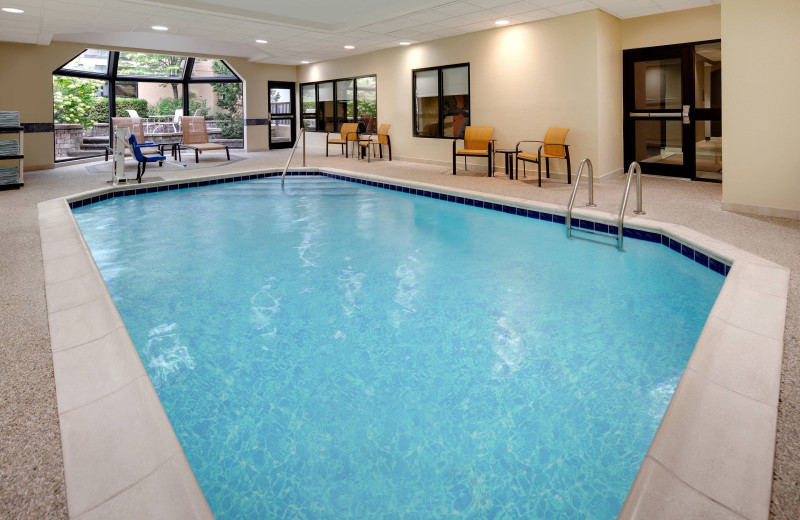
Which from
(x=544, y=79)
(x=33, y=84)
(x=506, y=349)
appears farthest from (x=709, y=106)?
(x=33, y=84)

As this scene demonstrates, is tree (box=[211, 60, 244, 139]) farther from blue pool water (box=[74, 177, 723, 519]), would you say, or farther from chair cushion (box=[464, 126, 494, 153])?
blue pool water (box=[74, 177, 723, 519])

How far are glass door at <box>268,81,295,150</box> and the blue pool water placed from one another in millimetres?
9623

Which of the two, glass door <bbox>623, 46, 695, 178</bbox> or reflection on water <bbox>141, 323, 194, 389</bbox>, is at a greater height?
glass door <bbox>623, 46, 695, 178</bbox>

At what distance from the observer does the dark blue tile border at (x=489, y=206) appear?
4.01 meters

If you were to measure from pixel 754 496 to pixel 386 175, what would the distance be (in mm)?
7646

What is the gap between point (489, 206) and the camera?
645 cm

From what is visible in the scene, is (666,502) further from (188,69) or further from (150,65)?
(188,69)

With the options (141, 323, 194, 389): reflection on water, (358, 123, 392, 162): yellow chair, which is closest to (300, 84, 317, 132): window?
(358, 123, 392, 162): yellow chair

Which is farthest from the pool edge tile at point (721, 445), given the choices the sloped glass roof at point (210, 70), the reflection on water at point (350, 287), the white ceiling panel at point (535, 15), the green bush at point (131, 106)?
the sloped glass roof at point (210, 70)

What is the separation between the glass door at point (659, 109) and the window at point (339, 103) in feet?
18.1

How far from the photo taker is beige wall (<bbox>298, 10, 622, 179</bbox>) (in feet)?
24.2

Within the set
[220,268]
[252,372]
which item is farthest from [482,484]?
[220,268]

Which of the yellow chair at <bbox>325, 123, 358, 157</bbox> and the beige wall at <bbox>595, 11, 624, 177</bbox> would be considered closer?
the beige wall at <bbox>595, 11, 624, 177</bbox>

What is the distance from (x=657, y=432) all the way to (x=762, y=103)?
14.6 feet
